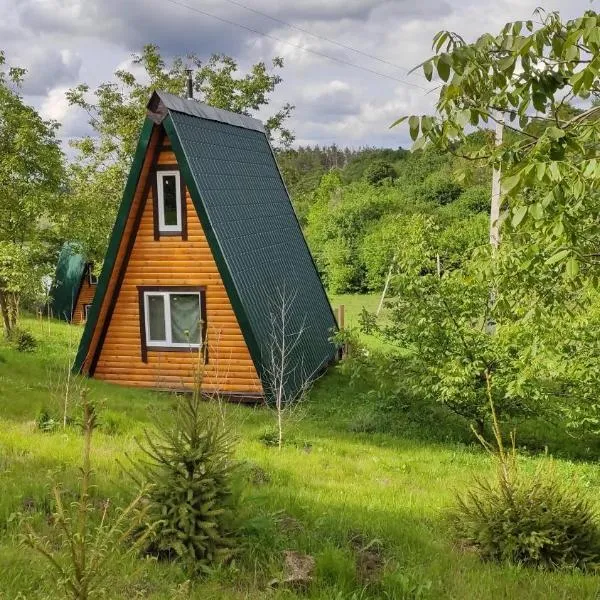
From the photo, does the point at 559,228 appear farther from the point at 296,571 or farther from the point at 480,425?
the point at 480,425

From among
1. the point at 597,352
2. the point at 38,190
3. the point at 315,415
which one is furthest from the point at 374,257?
the point at 597,352

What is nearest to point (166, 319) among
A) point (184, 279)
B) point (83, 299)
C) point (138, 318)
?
point (138, 318)

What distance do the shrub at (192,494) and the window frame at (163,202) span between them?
9.23 metres

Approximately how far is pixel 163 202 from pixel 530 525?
415 inches

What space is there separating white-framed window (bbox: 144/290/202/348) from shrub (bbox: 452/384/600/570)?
8997 mm

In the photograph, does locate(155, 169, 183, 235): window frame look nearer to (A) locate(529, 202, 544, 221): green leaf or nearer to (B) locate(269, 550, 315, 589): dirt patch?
(B) locate(269, 550, 315, 589): dirt patch

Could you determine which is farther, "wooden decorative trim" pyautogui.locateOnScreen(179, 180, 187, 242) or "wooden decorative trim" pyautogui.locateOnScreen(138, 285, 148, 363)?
"wooden decorative trim" pyautogui.locateOnScreen(138, 285, 148, 363)

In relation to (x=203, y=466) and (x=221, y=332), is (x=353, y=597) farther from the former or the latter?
(x=221, y=332)

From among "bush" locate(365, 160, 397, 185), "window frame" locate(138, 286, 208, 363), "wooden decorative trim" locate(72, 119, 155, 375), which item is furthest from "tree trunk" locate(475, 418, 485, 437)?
"bush" locate(365, 160, 397, 185)

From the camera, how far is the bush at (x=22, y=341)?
58.5ft

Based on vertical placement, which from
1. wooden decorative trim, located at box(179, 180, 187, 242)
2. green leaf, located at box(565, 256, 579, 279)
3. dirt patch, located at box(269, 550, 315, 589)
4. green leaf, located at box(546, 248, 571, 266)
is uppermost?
wooden decorative trim, located at box(179, 180, 187, 242)

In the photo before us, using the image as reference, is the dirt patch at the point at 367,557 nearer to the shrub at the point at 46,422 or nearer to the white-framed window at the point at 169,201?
the shrub at the point at 46,422

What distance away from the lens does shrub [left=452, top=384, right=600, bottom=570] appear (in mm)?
5609

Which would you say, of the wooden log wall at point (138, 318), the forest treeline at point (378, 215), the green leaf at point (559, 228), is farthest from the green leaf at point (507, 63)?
the forest treeline at point (378, 215)
